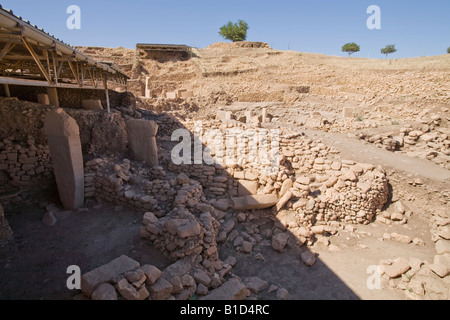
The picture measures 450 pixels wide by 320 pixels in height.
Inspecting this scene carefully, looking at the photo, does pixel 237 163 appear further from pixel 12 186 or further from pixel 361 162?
pixel 12 186

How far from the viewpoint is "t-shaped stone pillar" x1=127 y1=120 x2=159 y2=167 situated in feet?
23.9

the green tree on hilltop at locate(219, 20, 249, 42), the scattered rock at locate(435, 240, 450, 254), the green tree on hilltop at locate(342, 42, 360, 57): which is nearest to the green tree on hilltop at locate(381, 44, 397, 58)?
the green tree on hilltop at locate(342, 42, 360, 57)

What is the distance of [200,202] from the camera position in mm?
6258

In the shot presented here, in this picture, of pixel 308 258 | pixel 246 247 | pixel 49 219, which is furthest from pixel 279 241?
pixel 49 219

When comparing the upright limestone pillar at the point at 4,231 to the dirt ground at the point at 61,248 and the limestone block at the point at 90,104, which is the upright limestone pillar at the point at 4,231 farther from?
the limestone block at the point at 90,104

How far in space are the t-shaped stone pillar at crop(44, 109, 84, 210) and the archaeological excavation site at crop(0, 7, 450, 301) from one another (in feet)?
0.10

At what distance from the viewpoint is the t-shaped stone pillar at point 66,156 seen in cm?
566

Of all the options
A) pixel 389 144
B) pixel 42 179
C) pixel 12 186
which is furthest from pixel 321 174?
pixel 12 186

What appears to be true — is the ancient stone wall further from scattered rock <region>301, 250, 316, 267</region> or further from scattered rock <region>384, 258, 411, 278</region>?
scattered rock <region>384, 258, 411, 278</region>

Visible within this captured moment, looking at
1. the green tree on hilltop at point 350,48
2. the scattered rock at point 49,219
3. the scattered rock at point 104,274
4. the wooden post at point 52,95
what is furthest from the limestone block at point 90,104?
the green tree on hilltop at point 350,48

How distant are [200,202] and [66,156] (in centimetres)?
348

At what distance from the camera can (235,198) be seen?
680 centimetres

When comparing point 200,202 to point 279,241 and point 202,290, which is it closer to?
point 279,241

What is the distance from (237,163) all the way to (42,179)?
17.6 feet
